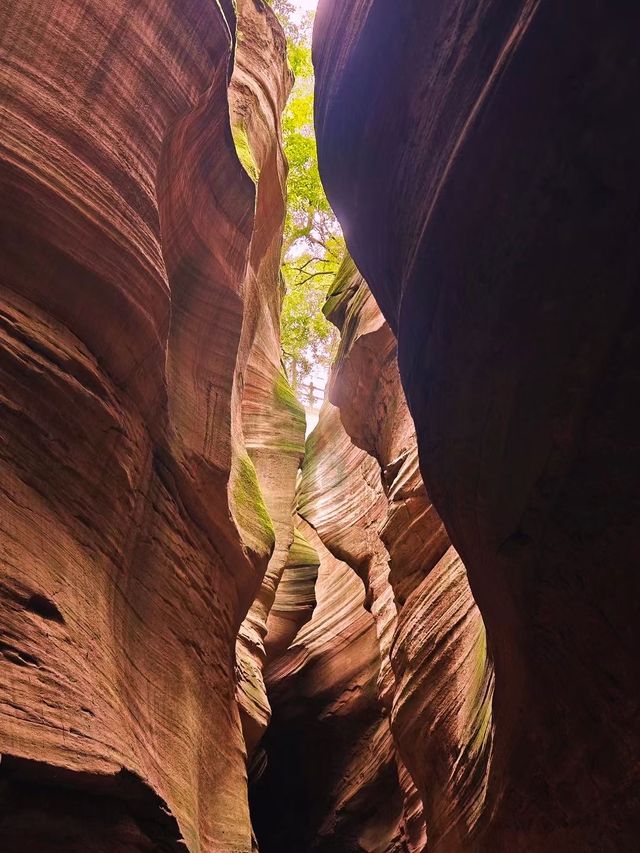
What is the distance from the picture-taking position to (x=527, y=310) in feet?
10.3

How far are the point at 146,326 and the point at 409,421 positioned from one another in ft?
14.7

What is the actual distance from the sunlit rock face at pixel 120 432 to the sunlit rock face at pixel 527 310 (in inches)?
52.7

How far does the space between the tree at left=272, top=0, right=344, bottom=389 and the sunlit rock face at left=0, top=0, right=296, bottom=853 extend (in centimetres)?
969

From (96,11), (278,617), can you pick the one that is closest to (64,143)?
(96,11)

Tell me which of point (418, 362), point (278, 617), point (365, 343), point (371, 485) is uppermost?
point (365, 343)

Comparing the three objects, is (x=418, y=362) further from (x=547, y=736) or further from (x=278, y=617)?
(x=278, y=617)

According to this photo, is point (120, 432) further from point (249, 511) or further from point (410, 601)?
point (410, 601)

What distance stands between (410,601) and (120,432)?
383 centimetres

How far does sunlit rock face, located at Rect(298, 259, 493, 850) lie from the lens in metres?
6.07

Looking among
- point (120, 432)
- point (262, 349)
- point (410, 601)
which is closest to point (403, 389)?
point (120, 432)

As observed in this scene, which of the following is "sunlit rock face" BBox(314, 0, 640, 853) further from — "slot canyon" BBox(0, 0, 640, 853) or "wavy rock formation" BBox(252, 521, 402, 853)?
"wavy rock formation" BBox(252, 521, 402, 853)

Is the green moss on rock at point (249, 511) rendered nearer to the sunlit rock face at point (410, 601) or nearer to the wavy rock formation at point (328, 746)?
the sunlit rock face at point (410, 601)

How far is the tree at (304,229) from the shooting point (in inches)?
659

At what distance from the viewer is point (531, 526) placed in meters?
3.56
